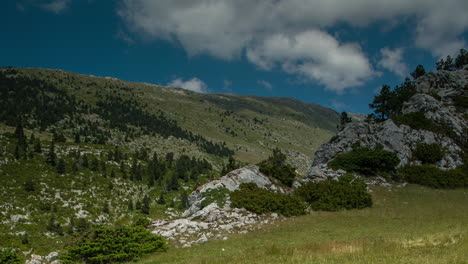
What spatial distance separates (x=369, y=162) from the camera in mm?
38344

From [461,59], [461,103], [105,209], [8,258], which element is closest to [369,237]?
[8,258]

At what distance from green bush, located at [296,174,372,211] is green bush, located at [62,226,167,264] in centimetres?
1742

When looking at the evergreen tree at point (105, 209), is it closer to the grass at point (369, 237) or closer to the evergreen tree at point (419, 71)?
the grass at point (369, 237)

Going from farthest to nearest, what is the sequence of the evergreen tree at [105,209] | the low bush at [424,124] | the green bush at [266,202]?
the evergreen tree at [105,209], the low bush at [424,124], the green bush at [266,202]

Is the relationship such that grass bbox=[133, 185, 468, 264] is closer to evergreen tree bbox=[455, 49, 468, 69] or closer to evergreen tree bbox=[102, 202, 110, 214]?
Answer: evergreen tree bbox=[102, 202, 110, 214]

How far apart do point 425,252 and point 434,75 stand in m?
86.3

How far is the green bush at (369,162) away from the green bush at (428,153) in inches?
279

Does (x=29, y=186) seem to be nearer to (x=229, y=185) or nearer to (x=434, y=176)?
(x=229, y=185)

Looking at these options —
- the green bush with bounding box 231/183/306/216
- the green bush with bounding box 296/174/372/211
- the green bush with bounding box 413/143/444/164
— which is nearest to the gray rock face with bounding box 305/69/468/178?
the green bush with bounding box 413/143/444/164

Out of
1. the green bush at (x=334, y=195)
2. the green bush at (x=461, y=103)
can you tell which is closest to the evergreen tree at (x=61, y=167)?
the green bush at (x=334, y=195)

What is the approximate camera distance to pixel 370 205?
28.6 metres

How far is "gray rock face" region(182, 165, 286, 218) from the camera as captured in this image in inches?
1043

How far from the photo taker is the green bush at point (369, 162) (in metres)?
37.9

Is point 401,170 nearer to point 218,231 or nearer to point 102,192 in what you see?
point 218,231
